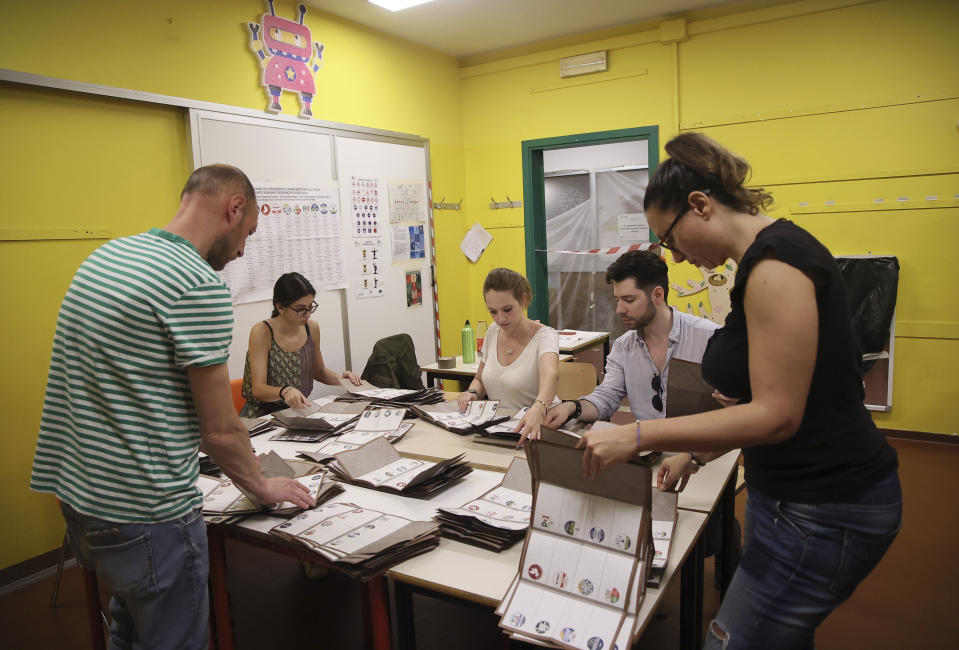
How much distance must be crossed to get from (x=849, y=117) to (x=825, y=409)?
13.2ft

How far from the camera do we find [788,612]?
111 cm

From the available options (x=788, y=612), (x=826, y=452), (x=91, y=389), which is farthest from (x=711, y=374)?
(x=91, y=389)

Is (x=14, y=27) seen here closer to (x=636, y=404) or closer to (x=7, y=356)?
(x=7, y=356)

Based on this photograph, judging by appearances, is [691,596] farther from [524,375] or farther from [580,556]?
[524,375]

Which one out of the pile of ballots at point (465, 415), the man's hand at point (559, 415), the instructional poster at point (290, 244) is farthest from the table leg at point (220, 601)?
the instructional poster at point (290, 244)

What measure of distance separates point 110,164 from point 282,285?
1.02m

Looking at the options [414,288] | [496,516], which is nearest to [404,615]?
[496,516]

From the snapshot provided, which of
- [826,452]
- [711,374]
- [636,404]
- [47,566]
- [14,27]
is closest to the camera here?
[826,452]

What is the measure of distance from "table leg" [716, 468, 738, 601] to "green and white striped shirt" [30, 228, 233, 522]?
5.36 feet

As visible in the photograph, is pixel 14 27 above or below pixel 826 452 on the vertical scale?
above

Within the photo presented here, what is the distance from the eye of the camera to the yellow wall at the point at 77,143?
9.02 ft

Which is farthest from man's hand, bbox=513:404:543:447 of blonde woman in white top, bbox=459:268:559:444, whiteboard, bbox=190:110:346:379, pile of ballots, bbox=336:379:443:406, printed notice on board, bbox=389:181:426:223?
printed notice on board, bbox=389:181:426:223

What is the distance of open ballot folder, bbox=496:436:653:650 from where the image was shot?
1.12m

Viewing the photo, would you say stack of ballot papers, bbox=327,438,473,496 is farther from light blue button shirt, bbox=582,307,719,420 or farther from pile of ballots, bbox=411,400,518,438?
light blue button shirt, bbox=582,307,719,420
